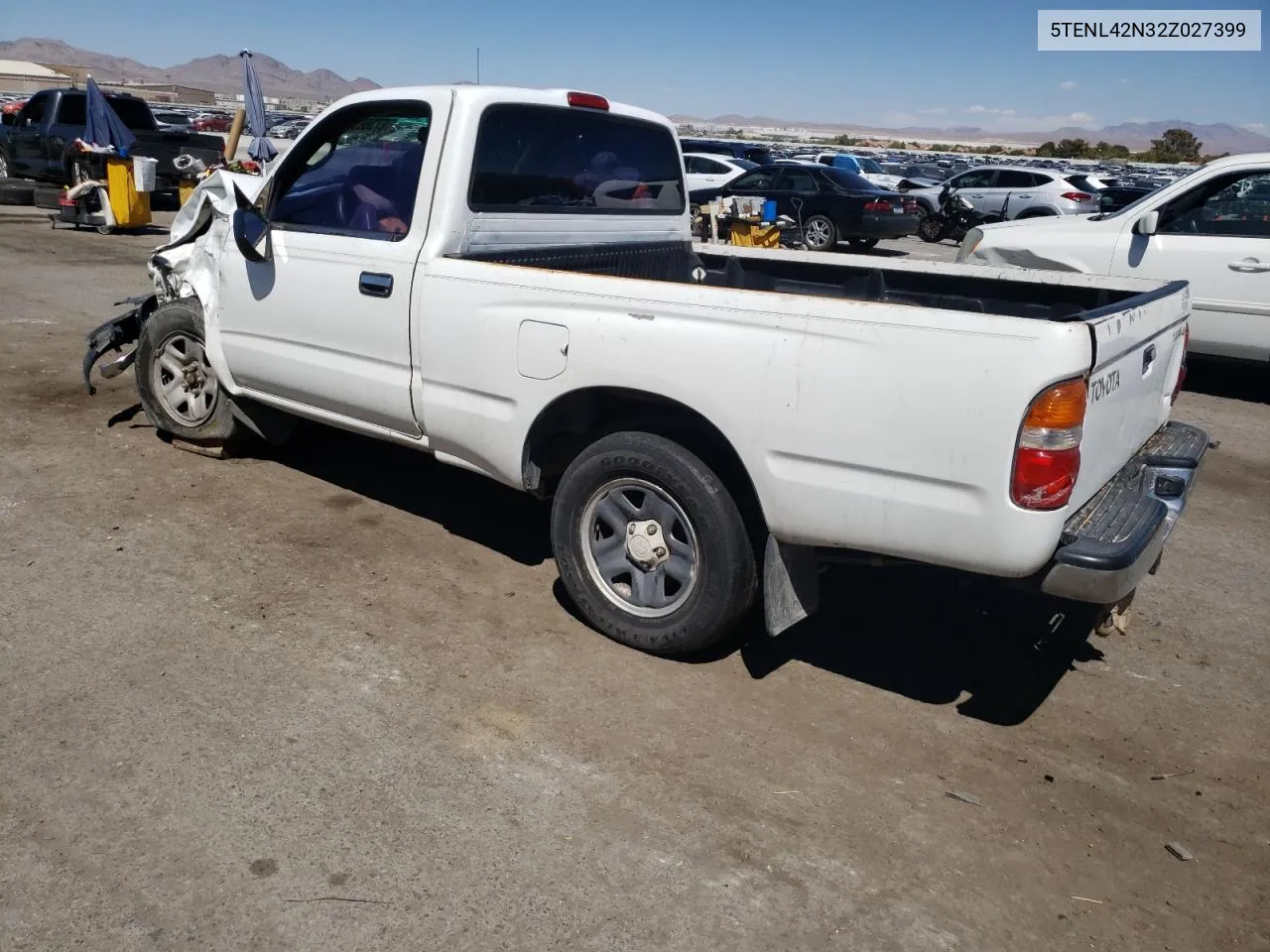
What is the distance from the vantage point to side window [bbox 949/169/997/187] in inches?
883

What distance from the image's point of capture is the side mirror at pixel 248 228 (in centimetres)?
470

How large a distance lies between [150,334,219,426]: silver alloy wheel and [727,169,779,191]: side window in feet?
46.7

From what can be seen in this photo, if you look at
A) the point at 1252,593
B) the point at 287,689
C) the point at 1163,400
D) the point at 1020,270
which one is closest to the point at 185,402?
the point at 287,689

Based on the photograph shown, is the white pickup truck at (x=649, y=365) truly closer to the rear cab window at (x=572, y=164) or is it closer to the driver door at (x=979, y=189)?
the rear cab window at (x=572, y=164)

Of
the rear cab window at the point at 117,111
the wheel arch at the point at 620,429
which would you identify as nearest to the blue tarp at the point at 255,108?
the rear cab window at the point at 117,111

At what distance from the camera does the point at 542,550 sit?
4.95 meters

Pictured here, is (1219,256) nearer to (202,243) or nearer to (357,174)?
(357,174)

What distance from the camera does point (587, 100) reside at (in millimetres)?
4895

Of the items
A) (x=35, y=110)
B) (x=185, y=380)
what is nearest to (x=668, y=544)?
(x=185, y=380)

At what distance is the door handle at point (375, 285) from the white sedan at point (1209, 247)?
20.9 feet

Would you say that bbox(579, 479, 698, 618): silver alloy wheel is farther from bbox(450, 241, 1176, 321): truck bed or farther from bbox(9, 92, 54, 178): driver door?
bbox(9, 92, 54, 178): driver door

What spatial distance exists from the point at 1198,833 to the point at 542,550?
2.86m

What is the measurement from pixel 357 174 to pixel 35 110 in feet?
60.6

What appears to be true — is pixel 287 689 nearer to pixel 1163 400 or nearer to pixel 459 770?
pixel 459 770
